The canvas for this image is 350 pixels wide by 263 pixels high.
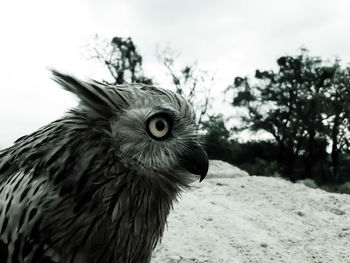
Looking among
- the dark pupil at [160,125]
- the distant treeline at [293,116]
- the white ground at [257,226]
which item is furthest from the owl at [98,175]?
the distant treeline at [293,116]

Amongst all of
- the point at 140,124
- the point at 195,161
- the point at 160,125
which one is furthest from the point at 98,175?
the point at 195,161

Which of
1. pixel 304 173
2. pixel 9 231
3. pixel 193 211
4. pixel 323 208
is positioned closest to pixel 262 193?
pixel 323 208

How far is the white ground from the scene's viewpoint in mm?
5301

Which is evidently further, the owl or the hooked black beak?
the hooked black beak

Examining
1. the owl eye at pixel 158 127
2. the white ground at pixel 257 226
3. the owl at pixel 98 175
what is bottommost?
the white ground at pixel 257 226

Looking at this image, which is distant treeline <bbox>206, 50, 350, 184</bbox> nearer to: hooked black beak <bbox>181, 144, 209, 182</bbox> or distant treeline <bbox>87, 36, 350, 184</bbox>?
distant treeline <bbox>87, 36, 350, 184</bbox>

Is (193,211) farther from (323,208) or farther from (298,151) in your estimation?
(298,151)

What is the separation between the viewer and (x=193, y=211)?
6703mm

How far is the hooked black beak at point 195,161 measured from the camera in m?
2.70

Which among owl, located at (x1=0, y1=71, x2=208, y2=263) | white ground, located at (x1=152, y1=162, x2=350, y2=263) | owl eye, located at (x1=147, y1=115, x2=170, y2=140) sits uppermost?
owl eye, located at (x1=147, y1=115, x2=170, y2=140)

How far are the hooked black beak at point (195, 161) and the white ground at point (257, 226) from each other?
101 inches

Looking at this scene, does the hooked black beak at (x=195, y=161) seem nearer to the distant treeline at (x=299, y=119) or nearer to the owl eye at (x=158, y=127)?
the owl eye at (x=158, y=127)

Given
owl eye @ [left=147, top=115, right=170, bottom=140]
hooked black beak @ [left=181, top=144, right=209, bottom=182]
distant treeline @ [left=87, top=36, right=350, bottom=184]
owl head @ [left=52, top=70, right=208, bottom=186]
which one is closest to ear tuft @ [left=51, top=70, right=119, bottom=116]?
owl head @ [left=52, top=70, right=208, bottom=186]

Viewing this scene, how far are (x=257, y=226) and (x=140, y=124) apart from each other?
14.8ft
